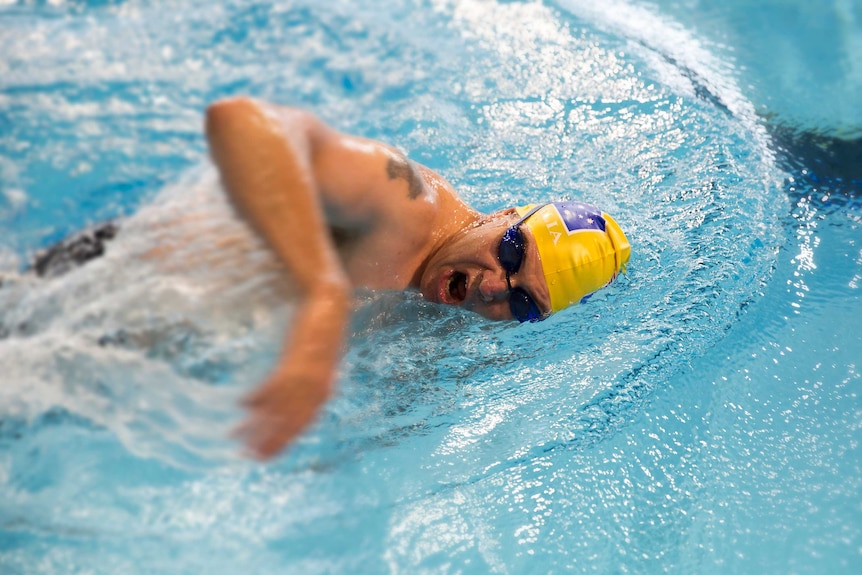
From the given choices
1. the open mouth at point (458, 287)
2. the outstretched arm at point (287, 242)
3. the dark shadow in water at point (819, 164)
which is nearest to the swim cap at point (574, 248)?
the open mouth at point (458, 287)

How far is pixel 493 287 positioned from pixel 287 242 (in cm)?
122

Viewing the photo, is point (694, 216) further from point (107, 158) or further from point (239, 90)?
point (107, 158)

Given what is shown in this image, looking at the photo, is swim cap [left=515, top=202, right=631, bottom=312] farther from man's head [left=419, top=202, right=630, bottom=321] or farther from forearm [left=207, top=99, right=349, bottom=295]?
forearm [left=207, top=99, right=349, bottom=295]

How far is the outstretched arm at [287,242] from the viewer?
1441 millimetres

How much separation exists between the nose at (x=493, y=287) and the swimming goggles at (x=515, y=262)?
0.07 feet

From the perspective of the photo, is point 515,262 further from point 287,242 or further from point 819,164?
point 819,164

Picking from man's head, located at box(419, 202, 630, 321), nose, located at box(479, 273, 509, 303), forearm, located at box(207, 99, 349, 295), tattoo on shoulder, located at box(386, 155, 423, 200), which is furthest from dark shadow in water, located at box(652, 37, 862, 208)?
forearm, located at box(207, 99, 349, 295)

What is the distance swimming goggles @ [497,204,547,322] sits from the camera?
2641 mm

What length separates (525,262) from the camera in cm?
266

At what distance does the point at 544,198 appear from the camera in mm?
3551

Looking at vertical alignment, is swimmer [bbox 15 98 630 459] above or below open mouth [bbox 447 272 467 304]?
above

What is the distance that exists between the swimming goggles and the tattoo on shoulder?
42cm

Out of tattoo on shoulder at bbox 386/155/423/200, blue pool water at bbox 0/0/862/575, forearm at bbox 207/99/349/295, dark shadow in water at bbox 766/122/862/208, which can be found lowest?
blue pool water at bbox 0/0/862/575

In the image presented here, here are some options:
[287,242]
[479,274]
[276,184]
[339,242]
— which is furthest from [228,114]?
[479,274]
